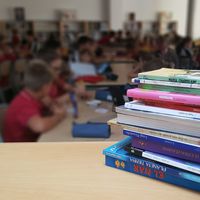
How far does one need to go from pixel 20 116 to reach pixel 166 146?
4.00 ft

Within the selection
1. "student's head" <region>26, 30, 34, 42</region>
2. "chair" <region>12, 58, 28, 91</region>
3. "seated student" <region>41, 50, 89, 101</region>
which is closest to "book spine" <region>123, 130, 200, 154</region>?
"seated student" <region>41, 50, 89, 101</region>

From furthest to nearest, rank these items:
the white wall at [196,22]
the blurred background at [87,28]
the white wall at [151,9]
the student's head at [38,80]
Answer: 1. the white wall at [196,22]
2. the white wall at [151,9]
3. the blurred background at [87,28]
4. the student's head at [38,80]

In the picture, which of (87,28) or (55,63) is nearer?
(55,63)

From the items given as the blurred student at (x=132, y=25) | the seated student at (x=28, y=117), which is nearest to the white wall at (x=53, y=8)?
the blurred student at (x=132, y=25)

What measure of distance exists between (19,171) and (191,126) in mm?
446

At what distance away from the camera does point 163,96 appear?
2.13ft

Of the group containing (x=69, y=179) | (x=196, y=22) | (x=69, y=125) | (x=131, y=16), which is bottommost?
(x=69, y=125)

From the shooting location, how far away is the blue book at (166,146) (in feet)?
2.09

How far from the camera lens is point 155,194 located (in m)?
0.65

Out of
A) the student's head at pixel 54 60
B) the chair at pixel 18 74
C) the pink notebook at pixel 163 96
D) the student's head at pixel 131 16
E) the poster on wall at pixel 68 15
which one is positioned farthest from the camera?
the student's head at pixel 131 16

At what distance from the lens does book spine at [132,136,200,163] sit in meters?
0.64

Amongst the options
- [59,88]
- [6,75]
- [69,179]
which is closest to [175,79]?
[69,179]

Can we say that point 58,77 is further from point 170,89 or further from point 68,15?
point 68,15

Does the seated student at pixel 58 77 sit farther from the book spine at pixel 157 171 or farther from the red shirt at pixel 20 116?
the book spine at pixel 157 171
